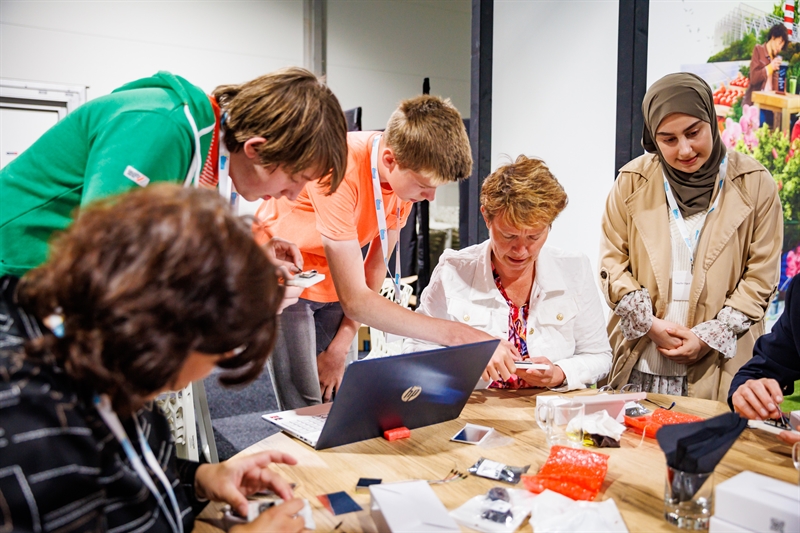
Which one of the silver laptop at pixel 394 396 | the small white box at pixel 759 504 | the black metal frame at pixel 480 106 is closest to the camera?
the small white box at pixel 759 504

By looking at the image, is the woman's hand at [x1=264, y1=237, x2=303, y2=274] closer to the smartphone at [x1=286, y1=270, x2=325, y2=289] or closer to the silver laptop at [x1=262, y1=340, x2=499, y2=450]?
the smartphone at [x1=286, y1=270, x2=325, y2=289]

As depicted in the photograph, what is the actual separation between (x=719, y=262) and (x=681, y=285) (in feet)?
0.49

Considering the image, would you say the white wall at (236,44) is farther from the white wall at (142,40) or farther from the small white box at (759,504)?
the small white box at (759,504)

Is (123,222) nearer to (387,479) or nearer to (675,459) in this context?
(387,479)

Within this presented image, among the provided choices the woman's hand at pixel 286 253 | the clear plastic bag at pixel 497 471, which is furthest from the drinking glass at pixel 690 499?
the woman's hand at pixel 286 253

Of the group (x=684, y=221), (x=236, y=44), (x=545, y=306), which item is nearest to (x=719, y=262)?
(x=684, y=221)

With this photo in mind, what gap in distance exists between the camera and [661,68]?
292 centimetres

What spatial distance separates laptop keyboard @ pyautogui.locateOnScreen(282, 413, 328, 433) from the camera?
147cm

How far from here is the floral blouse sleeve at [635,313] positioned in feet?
7.34

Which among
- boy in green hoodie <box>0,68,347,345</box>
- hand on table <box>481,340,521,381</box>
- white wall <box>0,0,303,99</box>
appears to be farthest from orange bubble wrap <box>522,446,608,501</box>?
white wall <box>0,0,303,99</box>

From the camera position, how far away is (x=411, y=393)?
1428 millimetres

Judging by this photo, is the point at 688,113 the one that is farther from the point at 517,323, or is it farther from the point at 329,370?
the point at 329,370

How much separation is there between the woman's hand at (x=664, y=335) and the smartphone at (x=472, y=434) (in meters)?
1.02

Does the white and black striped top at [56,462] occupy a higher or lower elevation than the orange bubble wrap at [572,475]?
higher
